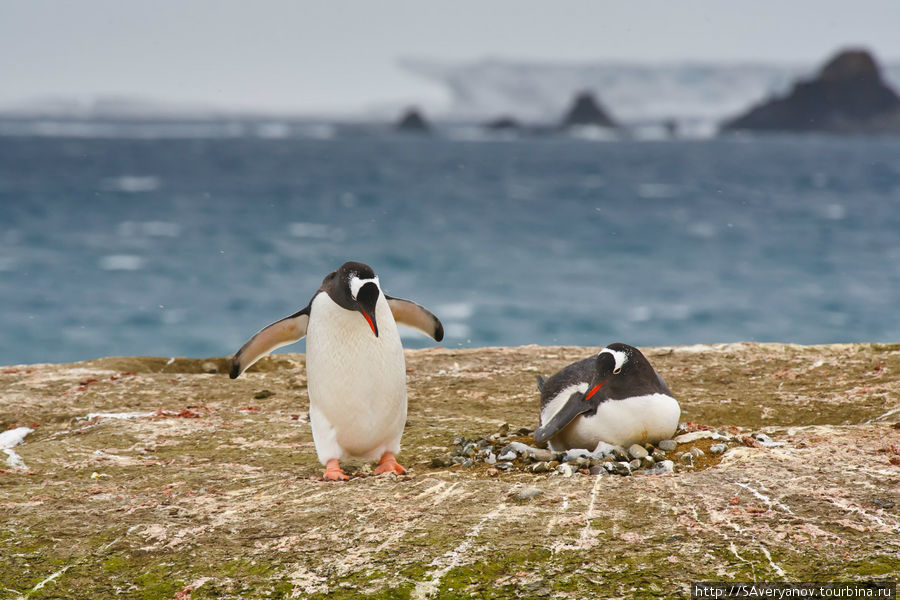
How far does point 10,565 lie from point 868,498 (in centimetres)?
365

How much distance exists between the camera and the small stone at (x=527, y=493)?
4.14m

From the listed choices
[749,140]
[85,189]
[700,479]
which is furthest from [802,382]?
[749,140]

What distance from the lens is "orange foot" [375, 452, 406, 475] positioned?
499cm

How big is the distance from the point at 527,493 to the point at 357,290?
1428mm

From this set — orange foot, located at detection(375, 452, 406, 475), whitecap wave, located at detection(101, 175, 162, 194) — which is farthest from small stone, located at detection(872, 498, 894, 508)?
whitecap wave, located at detection(101, 175, 162, 194)

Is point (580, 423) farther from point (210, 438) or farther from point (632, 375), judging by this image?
point (210, 438)

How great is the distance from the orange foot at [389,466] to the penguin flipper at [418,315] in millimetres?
845

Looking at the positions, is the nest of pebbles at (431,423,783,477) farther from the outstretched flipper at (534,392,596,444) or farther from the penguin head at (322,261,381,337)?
the penguin head at (322,261,381,337)

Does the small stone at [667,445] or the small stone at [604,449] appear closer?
the small stone at [604,449]

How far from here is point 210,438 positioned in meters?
5.92

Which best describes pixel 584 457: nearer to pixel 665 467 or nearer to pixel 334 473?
pixel 665 467

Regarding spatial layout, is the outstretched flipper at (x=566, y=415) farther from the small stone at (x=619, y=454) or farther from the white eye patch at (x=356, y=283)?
the white eye patch at (x=356, y=283)

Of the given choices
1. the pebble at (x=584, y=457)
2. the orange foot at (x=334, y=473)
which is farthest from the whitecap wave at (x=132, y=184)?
the pebble at (x=584, y=457)

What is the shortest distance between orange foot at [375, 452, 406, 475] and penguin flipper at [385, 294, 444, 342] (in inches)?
33.3
